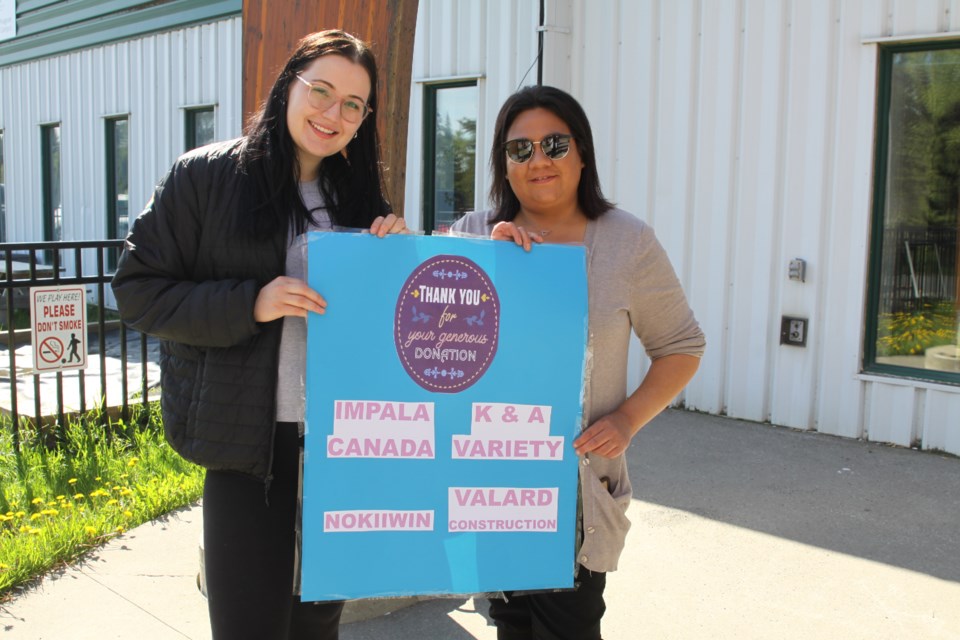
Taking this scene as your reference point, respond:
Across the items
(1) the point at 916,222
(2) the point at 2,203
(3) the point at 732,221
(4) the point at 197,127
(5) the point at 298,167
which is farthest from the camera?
(2) the point at 2,203

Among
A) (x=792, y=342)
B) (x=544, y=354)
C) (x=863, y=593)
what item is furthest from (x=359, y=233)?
(x=792, y=342)

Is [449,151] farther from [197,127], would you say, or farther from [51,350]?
[197,127]

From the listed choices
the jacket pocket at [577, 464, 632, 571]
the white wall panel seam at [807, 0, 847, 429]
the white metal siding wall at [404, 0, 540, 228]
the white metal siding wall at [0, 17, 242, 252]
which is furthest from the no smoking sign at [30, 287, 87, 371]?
the white metal siding wall at [0, 17, 242, 252]

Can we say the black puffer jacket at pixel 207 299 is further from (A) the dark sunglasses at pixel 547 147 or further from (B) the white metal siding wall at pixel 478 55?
(B) the white metal siding wall at pixel 478 55

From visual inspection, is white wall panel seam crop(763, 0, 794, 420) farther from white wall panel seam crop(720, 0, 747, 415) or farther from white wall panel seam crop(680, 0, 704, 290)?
white wall panel seam crop(680, 0, 704, 290)

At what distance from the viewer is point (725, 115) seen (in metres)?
6.42

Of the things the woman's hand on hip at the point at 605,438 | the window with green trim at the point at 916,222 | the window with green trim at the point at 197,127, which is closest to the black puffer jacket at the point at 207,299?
the woman's hand on hip at the point at 605,438

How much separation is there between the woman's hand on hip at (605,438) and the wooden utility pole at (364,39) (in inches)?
58.8

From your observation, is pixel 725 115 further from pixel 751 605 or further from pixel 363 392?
pixel 363 392

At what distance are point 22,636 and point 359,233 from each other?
2.48 meters

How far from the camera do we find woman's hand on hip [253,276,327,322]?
198 centimetres

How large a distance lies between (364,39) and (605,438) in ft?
Answer: 6.53

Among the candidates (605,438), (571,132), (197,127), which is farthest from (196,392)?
(197,127)

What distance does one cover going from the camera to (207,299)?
199 centimetres
